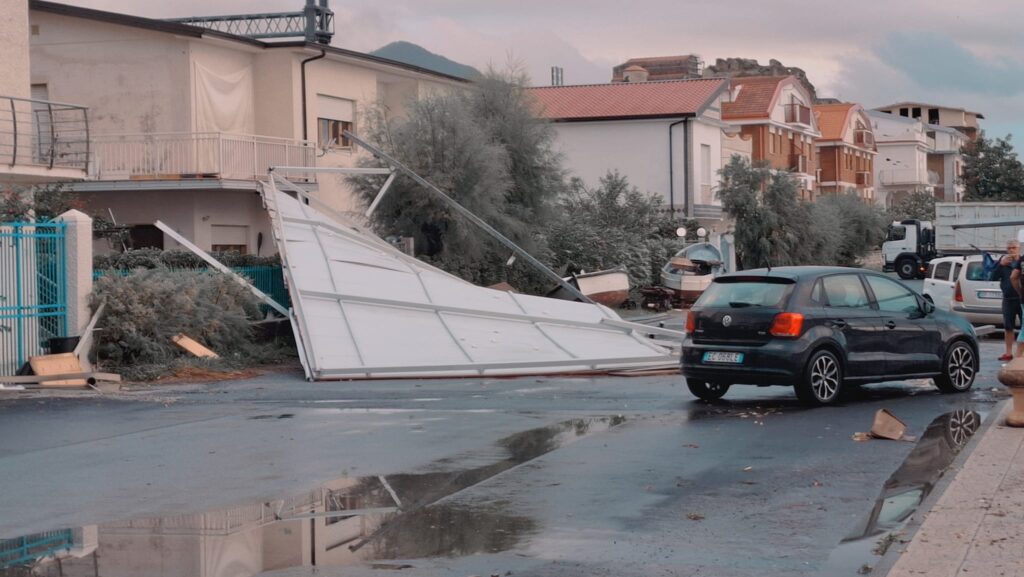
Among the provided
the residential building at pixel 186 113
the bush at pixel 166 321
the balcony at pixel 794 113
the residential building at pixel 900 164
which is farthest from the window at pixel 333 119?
the residential building at pixel 900 164

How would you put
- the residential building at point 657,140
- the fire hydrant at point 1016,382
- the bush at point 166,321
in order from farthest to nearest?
the residential building at point 657,140
the bush at point 166,321
the fire hydrant at point 1016,382

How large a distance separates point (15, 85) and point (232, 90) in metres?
10.2

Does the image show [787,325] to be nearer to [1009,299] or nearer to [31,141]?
[1009,299]

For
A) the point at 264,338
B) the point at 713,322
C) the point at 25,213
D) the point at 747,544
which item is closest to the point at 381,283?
the point at 264,338

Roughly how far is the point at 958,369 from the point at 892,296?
1.30 metres

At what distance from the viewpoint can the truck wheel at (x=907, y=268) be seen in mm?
58750

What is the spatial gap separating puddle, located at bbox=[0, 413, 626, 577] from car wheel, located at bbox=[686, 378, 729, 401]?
602 cm

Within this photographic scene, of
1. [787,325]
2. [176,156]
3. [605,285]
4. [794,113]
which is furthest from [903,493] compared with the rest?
[794,113]

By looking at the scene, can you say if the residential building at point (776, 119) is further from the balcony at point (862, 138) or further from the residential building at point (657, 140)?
the balcony at point (862, 138)

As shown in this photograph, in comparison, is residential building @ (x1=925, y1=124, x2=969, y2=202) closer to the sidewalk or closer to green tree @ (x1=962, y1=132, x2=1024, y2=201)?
green tree @ (x1=962, y1=132, x2=1024, y2=201)

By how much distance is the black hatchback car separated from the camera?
14.0 metres

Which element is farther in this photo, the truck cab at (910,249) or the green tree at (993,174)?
the green tree at (993,174)

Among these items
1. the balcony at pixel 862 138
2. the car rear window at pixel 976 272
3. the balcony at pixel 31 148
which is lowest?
the car rear window at pixel 976 272

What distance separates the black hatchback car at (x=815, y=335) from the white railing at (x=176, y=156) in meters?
18.5
